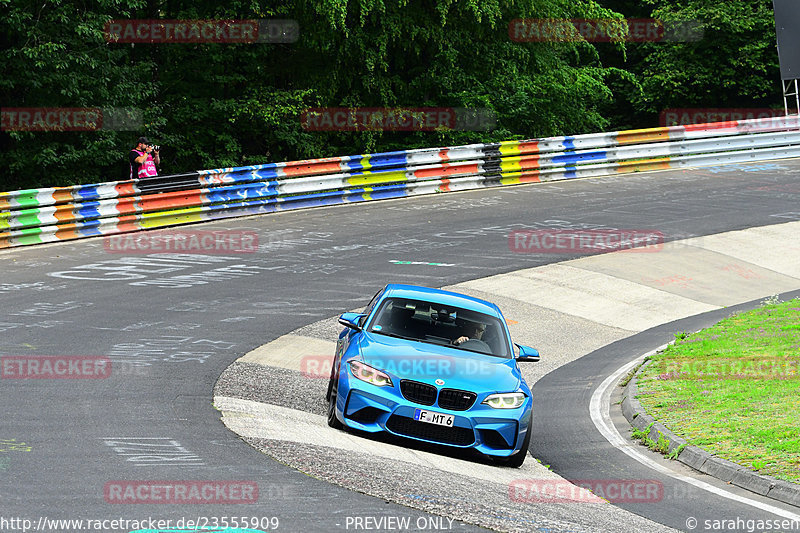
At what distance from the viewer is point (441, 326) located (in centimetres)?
1106

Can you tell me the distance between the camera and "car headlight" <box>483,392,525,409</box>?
9836 millimetres

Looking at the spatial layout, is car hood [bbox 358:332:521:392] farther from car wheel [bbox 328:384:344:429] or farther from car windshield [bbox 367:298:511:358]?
car wheel [bbox 328:384:344:429]

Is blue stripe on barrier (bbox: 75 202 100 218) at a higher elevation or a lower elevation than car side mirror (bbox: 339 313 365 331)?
higher

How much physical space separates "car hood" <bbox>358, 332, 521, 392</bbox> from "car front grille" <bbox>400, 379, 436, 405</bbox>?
0.18ft

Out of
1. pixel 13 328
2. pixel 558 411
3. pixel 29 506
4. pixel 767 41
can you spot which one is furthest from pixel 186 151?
pixel 767 41

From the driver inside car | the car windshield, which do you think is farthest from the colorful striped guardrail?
the driver inside car

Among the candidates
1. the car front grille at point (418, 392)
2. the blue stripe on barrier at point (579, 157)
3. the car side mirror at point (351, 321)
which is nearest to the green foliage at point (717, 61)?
the blue stripe on barrier at point (579, 157)

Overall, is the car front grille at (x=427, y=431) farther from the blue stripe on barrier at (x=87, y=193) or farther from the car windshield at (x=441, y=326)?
the blue stripe on barrier at (x=87, y=193)

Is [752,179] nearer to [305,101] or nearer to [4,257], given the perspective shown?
[305,101]

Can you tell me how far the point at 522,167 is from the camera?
2780 centimetres

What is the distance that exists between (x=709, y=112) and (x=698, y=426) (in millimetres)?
33142

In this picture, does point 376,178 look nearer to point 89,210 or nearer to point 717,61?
point 89,210

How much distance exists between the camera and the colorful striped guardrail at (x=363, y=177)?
2052 cm

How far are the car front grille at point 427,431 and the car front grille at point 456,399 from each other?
205 millimetres
